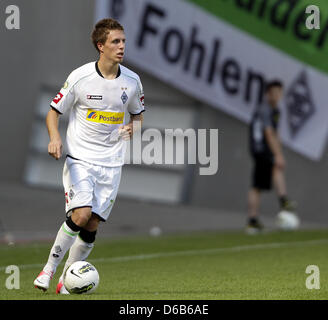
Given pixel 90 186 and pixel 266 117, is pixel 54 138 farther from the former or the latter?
pixel 266 117

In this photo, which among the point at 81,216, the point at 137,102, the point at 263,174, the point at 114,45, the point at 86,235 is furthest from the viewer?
the point at 263,174

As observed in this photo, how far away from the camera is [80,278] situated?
312 inches

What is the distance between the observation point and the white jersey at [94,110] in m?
8.23

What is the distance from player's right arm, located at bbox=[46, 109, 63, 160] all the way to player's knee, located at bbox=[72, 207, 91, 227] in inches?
20.1

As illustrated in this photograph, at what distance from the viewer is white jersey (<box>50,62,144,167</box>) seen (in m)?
8.23

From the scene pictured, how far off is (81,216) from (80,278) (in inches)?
20.1

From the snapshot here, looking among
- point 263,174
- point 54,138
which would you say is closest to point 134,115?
point 54,138

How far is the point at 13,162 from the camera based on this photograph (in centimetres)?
2070

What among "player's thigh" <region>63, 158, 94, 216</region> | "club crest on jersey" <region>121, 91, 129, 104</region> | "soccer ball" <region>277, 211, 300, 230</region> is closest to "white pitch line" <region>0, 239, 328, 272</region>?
"soccer ball" <region>277, 211, 300, 230</region>

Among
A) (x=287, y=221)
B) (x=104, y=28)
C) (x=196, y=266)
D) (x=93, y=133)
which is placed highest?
(x=104, y=28)

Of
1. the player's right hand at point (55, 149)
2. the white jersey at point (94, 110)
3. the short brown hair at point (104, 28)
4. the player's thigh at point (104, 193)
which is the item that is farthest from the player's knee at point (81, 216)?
the short brown hair at point (104, 28)

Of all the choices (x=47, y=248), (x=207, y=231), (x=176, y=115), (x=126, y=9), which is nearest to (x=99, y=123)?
(x=47, y=248)

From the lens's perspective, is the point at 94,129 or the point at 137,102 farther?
the point at 137,102

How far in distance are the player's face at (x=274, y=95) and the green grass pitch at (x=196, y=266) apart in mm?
2109
